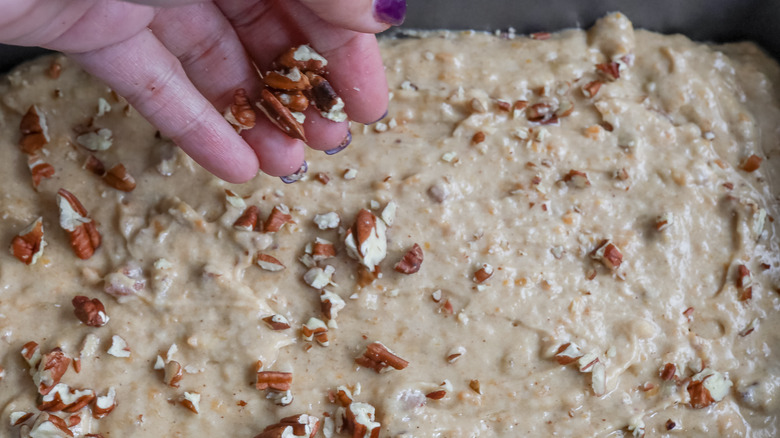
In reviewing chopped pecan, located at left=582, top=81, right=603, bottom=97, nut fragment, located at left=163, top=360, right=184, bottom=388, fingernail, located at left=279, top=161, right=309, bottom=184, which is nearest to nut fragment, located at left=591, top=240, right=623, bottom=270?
chopped pecan, located at left=582, top=81, right=603, bottom=97

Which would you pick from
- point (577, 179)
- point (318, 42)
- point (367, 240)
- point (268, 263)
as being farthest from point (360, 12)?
point (577, 179)

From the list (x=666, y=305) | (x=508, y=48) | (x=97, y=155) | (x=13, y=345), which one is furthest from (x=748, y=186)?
(x=13, y=345)

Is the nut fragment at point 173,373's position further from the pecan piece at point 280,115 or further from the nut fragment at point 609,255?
the nut fragment at point 609,255

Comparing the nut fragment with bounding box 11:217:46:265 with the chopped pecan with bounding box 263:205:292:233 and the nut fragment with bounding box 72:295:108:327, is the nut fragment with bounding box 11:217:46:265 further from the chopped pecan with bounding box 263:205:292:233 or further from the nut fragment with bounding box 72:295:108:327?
the chopped pecan with bounding box 263:205:292:233

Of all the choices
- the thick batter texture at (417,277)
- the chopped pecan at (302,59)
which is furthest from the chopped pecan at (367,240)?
the chopped pecan at (302,59)

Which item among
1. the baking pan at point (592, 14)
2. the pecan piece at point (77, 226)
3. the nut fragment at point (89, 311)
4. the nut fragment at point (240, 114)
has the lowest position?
the nut fragment at point (89, 311)

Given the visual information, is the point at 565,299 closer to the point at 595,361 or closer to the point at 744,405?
the point at 595,361

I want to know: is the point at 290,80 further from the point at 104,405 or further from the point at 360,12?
the point at 104,405
